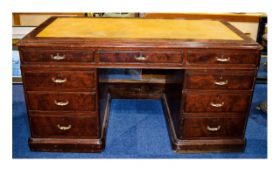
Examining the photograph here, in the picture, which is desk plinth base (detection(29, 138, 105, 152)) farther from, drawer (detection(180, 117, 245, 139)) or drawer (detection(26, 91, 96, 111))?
drawer (detection(180, 117, 245, 139))

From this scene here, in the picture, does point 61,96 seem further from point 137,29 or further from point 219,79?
point 219,79

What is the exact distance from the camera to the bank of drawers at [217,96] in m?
1.80

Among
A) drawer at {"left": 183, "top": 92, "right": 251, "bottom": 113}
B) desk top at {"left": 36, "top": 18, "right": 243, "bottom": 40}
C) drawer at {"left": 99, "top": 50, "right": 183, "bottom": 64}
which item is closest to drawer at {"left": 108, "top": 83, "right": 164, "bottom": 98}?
desk top at {"left": 36, "top": 18, "right": 243, "bottom": 40}

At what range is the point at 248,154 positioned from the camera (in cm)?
216

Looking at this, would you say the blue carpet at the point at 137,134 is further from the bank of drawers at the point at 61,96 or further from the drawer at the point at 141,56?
the drawer at the point at 141,56

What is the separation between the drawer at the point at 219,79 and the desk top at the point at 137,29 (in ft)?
0.76

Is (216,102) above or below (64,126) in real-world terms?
above

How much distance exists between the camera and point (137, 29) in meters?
1.99

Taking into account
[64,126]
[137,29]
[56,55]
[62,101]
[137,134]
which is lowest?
[137,134]

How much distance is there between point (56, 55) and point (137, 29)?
60 centimetres

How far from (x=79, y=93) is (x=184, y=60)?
74cm

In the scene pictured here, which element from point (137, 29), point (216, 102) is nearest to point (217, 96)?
point (216, 102)

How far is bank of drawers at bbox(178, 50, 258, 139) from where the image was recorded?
180cm

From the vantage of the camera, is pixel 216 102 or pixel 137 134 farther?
pixel 137 134
